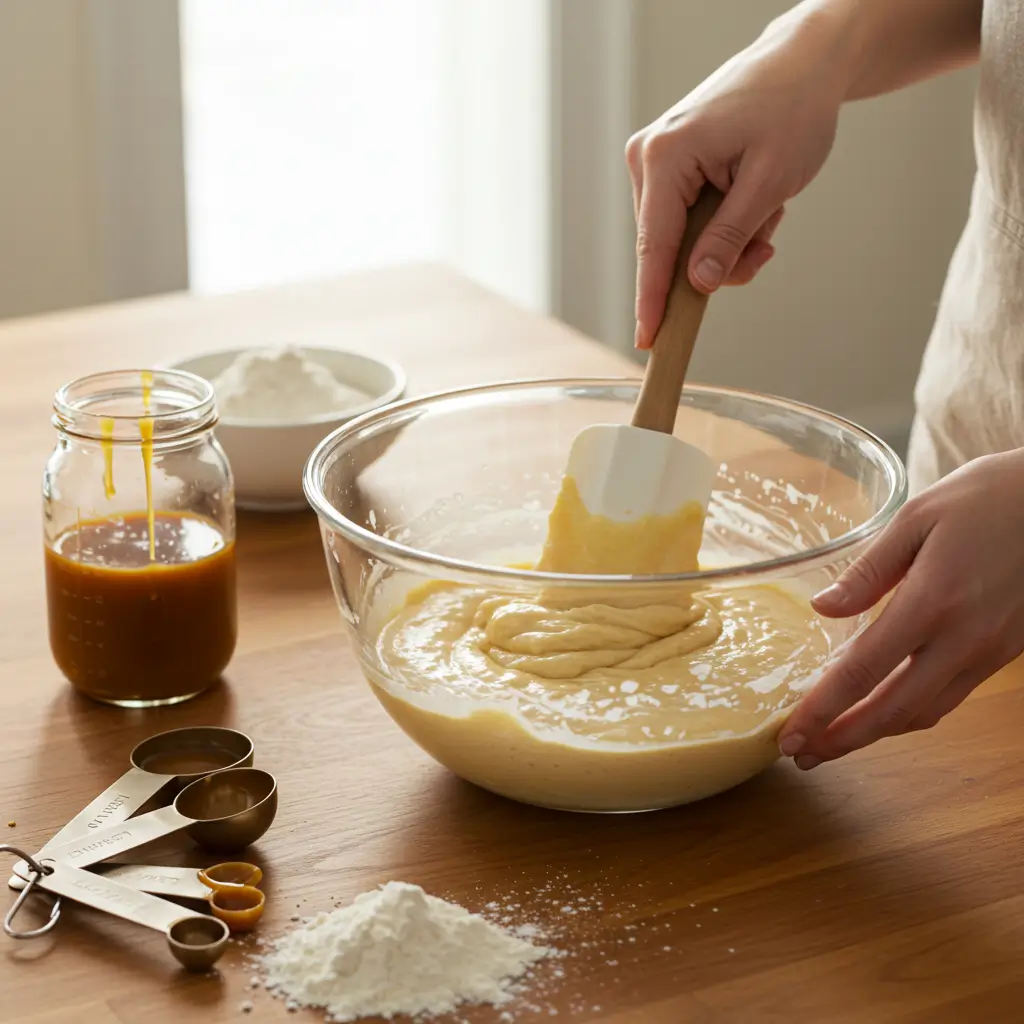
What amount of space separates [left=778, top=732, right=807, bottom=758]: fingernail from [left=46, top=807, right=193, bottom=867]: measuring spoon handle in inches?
15.2

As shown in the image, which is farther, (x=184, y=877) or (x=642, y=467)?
(x=642, y=467)

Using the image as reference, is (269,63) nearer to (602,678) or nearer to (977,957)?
(602,678)

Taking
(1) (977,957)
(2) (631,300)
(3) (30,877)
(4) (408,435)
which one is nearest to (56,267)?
(2) (631,300)

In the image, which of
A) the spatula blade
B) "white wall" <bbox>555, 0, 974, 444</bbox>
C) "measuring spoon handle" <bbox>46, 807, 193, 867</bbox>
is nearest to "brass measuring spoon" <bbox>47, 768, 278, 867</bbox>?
"measuring spoon handle" <bbox>46, 807, 193, 867</bbox>

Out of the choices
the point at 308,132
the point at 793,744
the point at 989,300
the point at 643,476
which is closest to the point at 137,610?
the point at 643,476

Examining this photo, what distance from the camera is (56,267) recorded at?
3127 mm

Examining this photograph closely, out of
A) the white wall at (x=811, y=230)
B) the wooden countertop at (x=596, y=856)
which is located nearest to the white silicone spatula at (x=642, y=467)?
the wooden countertop at (x=596, y=856)

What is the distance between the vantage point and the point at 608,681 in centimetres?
102

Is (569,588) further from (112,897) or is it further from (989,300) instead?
(989,300)

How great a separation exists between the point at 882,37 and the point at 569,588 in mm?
772

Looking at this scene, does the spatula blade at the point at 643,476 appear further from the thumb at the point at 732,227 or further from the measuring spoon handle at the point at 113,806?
the measuring spoon handle at the point at 113,806

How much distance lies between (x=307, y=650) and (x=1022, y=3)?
0.84 meters

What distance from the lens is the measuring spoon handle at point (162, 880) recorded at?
913 mm

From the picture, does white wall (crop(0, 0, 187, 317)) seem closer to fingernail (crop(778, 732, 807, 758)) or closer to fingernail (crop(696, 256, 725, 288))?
fingernail (crop(696, 256, 725, 288))
